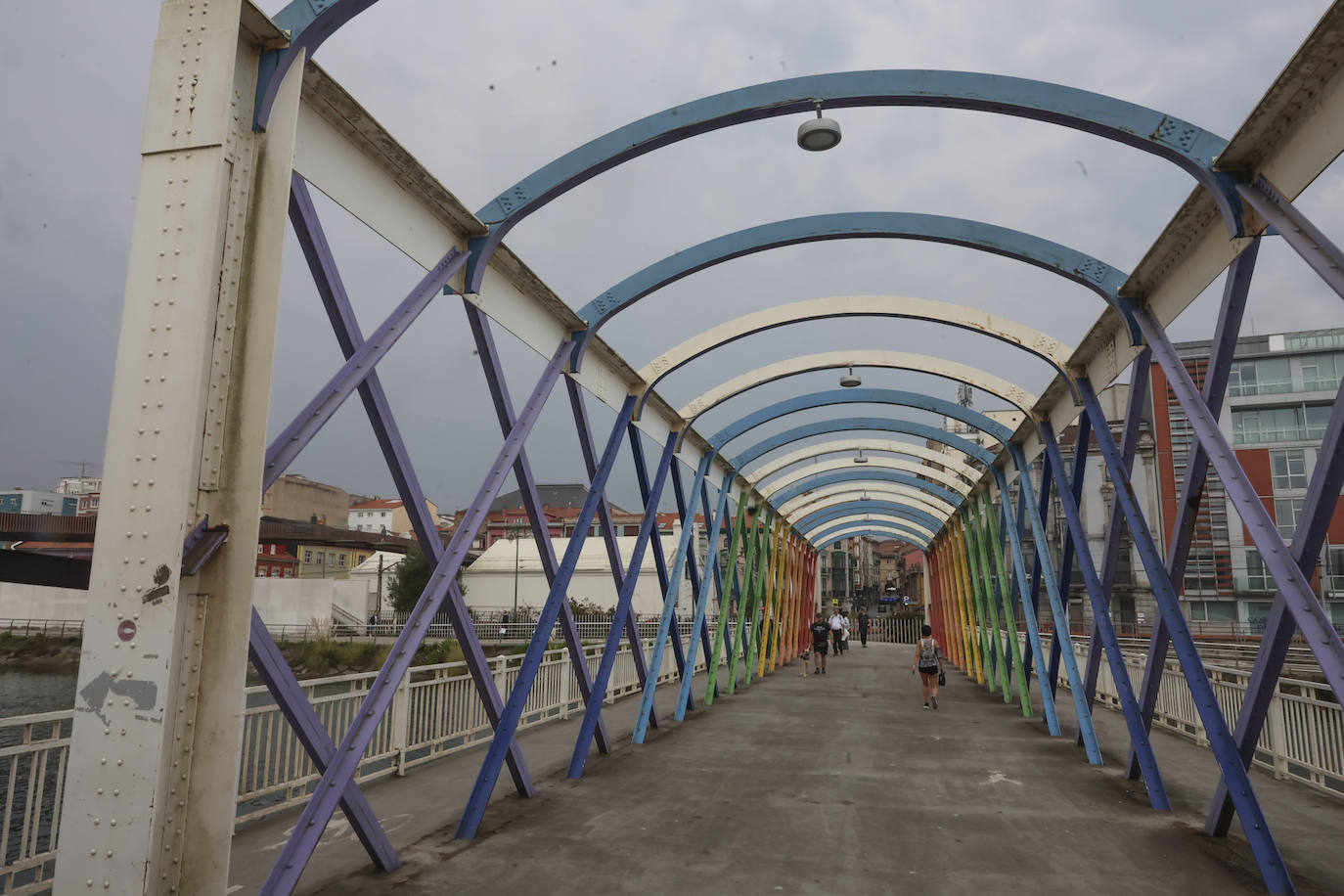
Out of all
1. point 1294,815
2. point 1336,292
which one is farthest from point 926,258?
point 1294,815

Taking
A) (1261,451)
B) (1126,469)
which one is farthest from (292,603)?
(1261,451)

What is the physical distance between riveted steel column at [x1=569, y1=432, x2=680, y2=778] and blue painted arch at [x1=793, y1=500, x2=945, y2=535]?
43.2ft

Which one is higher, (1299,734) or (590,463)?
(590,463)

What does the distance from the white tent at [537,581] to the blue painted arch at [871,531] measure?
1446 cm

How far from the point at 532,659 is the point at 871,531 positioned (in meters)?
23.8

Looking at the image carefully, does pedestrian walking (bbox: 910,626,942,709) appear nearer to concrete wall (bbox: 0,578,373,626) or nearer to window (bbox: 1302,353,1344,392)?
concrete wall (bbox: 0,578,373,626)

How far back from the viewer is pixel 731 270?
9.66m

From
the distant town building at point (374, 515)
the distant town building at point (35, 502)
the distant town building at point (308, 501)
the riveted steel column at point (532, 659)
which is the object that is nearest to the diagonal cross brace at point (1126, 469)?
the riveted steel column at point (532, 659)

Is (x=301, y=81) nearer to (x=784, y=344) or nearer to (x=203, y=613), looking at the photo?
(x=203, y=613)

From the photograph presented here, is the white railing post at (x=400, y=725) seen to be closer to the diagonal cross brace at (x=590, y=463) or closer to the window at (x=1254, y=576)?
the diagonal cross brace at (x=590, y=463)

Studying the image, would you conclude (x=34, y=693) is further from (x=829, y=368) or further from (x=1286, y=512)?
(x=1286, y=512)

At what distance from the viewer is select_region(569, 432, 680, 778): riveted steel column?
28.0ft

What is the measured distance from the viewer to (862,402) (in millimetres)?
14234

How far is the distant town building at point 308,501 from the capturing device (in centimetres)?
6216
